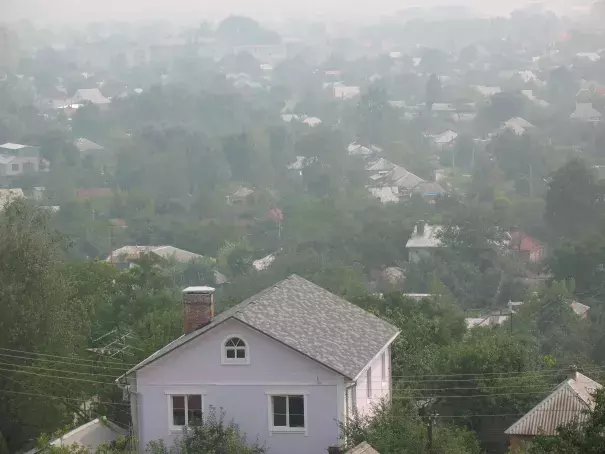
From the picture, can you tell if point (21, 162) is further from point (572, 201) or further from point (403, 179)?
point (572, 201)

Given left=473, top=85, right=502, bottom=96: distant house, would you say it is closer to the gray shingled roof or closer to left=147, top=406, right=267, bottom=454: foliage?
the gray shingled roof

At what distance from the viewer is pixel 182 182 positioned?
7800 cm

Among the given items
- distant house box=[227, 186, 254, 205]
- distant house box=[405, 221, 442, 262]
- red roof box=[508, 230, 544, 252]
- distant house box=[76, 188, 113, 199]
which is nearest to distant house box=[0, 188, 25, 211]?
distant house box=[76, 188, 113, 199]

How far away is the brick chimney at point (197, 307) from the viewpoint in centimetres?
1939

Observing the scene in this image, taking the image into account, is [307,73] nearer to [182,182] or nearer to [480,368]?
[182,182]

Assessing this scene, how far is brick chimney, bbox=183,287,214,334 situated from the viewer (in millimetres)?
19391

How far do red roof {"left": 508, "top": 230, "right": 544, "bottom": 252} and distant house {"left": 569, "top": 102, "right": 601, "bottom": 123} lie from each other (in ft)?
143

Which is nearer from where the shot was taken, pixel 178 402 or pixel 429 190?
pixel 178 402

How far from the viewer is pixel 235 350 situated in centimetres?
1817

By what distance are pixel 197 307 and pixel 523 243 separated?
129ft

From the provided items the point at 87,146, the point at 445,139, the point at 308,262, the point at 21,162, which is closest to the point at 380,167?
the point at 445,139

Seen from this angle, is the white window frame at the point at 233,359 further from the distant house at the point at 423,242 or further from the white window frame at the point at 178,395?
the distant house at the point at 423,242

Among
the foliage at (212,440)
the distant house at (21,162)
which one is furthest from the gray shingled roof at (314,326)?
the distant house at (21,162)

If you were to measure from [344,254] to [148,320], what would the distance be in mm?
28930
